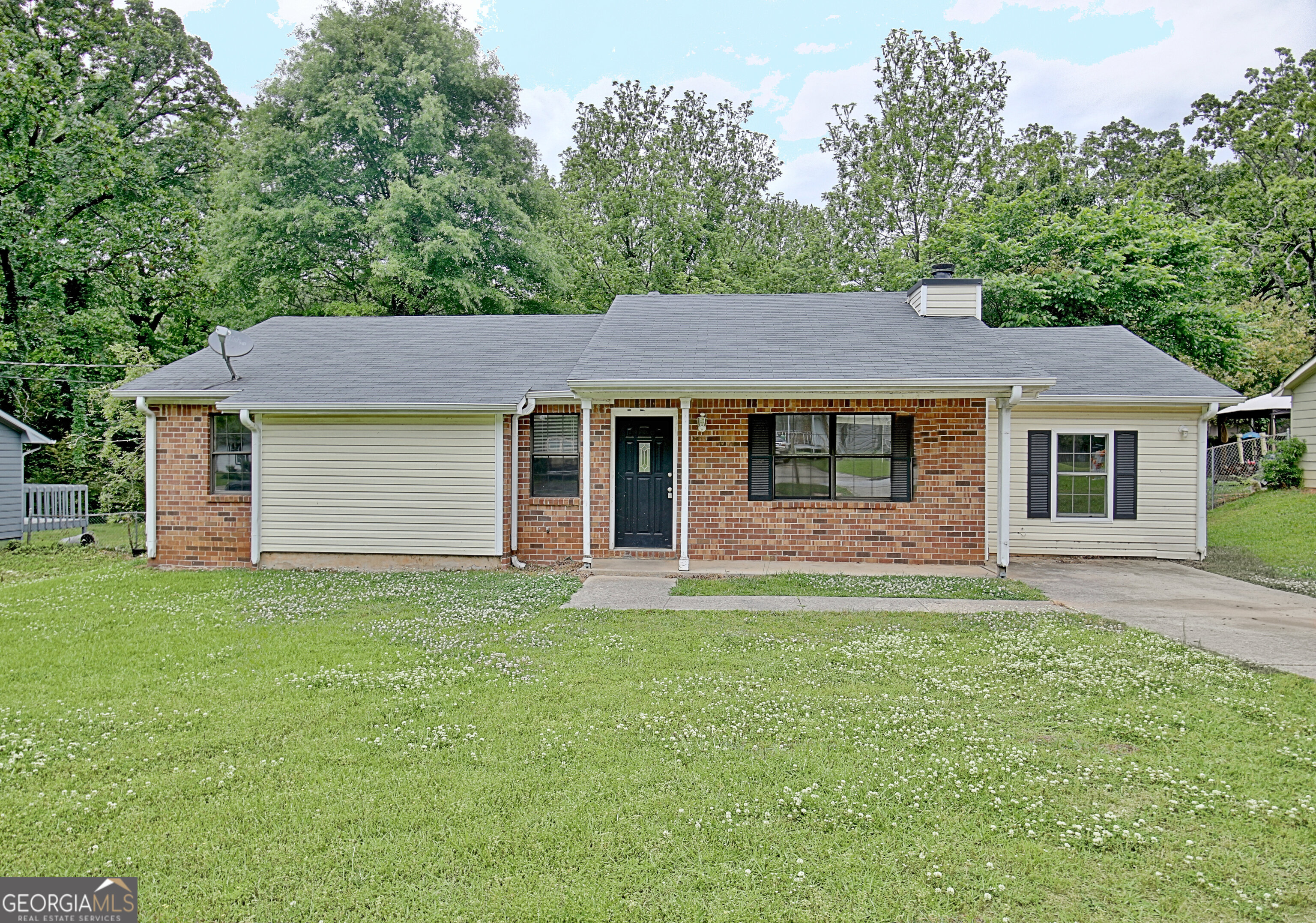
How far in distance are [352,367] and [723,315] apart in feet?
20.7

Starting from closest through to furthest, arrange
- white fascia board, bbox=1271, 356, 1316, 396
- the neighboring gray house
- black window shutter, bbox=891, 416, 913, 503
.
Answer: black window shutter, bbox=891, 416, 913, 503
white fascia board, bbox=1271, 356, 1316, 396
the neighboring gray house

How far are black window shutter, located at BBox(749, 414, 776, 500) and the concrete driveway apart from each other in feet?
12.0

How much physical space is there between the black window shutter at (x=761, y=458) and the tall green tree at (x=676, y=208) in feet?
46.4

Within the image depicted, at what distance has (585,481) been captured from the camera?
10.1m

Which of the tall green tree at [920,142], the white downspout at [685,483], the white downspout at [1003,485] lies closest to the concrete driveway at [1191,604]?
the white downspout at [1003,485]

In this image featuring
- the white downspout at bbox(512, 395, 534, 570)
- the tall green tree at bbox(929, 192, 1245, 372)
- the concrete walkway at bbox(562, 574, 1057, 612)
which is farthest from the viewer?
the tall green tree at bbox(929, 192, 1245, 372)

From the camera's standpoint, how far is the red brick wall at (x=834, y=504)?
32.8 ft

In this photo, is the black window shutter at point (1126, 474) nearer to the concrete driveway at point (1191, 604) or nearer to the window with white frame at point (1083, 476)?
the window with white frame at point (1083, 476)

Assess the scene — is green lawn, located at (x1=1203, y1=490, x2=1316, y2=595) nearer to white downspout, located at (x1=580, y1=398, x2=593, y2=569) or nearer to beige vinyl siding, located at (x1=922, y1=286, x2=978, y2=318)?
beige vinyl siding, located at (x1=922, y1=286, x2=978, y2=318)

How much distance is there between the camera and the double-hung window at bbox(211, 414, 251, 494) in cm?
1091

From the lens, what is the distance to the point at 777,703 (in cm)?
461

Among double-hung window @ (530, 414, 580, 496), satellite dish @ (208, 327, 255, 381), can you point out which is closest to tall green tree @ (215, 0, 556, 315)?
satellite dish @ (208, 327, 255, 381)

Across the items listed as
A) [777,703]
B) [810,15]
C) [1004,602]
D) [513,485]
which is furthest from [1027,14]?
[777,703]

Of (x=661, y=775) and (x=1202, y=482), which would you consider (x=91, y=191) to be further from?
(x=1202, y=482)
